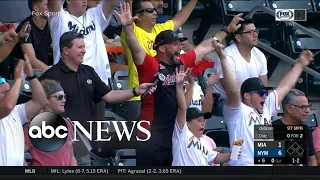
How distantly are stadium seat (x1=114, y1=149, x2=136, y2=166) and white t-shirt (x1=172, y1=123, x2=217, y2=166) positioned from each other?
0.97ft

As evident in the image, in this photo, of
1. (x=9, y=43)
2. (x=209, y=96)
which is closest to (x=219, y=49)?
(x=209, y=96)

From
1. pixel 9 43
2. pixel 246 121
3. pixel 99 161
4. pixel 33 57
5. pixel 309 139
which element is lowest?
pixel 99 161

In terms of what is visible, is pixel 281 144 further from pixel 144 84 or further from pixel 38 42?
pixel 38 42

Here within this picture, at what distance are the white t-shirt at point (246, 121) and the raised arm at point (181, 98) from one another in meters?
0.30

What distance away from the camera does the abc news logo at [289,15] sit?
25.0 feet

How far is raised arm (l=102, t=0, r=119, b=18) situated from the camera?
7.61m

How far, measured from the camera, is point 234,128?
7.65 m

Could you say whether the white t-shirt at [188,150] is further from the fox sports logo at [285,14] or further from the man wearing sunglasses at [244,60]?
the fox sports logo at [285,14]

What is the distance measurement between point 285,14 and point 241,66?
493 millimetres


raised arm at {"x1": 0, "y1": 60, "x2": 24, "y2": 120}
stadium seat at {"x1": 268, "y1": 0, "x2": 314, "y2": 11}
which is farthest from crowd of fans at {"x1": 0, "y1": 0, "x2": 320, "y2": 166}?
stadium seat at {"x1": 268, "y1": 0, "x2": 314, "y2": 11}

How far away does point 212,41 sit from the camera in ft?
25.2

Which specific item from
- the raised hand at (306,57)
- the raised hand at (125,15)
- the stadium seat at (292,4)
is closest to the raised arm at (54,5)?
the raised hand at (125,15)

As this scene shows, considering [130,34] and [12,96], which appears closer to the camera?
[12,96]

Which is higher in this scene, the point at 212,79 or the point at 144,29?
the point at 144,29
